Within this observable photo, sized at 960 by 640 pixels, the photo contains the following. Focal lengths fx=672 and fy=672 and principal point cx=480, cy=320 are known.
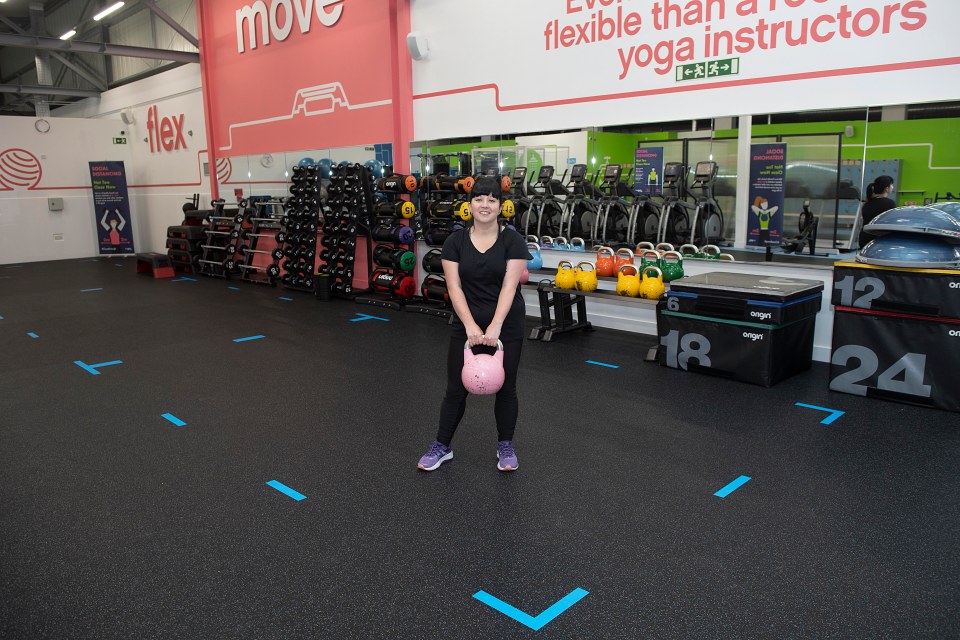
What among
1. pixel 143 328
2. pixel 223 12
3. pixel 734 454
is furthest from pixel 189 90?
pixel 734 454

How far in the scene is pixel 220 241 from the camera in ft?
35.3

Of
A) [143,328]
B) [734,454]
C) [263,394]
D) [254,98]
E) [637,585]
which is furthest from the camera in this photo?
[254,98]

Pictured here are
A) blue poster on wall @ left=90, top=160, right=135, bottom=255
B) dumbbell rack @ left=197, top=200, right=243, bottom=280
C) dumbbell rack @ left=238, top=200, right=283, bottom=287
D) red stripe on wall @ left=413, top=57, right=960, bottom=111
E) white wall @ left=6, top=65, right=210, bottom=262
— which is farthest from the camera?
blue poster on wall @ left=90, top=160, right=135, bottom=255

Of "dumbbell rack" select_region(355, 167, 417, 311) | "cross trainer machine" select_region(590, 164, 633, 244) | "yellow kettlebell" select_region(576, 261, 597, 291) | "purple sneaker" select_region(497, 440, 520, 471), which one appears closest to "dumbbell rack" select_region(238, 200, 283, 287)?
"dumbbell rack" select_region(355, 167, 417, 311)

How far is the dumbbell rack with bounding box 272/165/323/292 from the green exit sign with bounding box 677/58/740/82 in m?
4.87

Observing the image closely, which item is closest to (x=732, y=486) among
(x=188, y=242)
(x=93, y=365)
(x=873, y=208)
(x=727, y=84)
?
(x=873, y=208)

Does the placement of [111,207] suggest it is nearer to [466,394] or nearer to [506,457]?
[466,394]

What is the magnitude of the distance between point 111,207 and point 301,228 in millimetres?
6620

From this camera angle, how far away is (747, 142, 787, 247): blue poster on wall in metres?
5.40

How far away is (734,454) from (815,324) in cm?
211

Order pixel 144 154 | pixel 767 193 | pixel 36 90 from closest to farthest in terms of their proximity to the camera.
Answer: pixel 767 193 → pixel 144 154 → pixel 36 90

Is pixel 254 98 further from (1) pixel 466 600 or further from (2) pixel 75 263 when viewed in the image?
(1) pixel 466 600

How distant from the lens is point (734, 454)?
3428mm

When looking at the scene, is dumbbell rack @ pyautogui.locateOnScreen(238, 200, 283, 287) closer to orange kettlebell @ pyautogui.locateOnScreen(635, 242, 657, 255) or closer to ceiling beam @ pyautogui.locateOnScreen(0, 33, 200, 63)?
ceiling beam @ pyautogui.locateOnScreen(0, 33, 200, 63)
